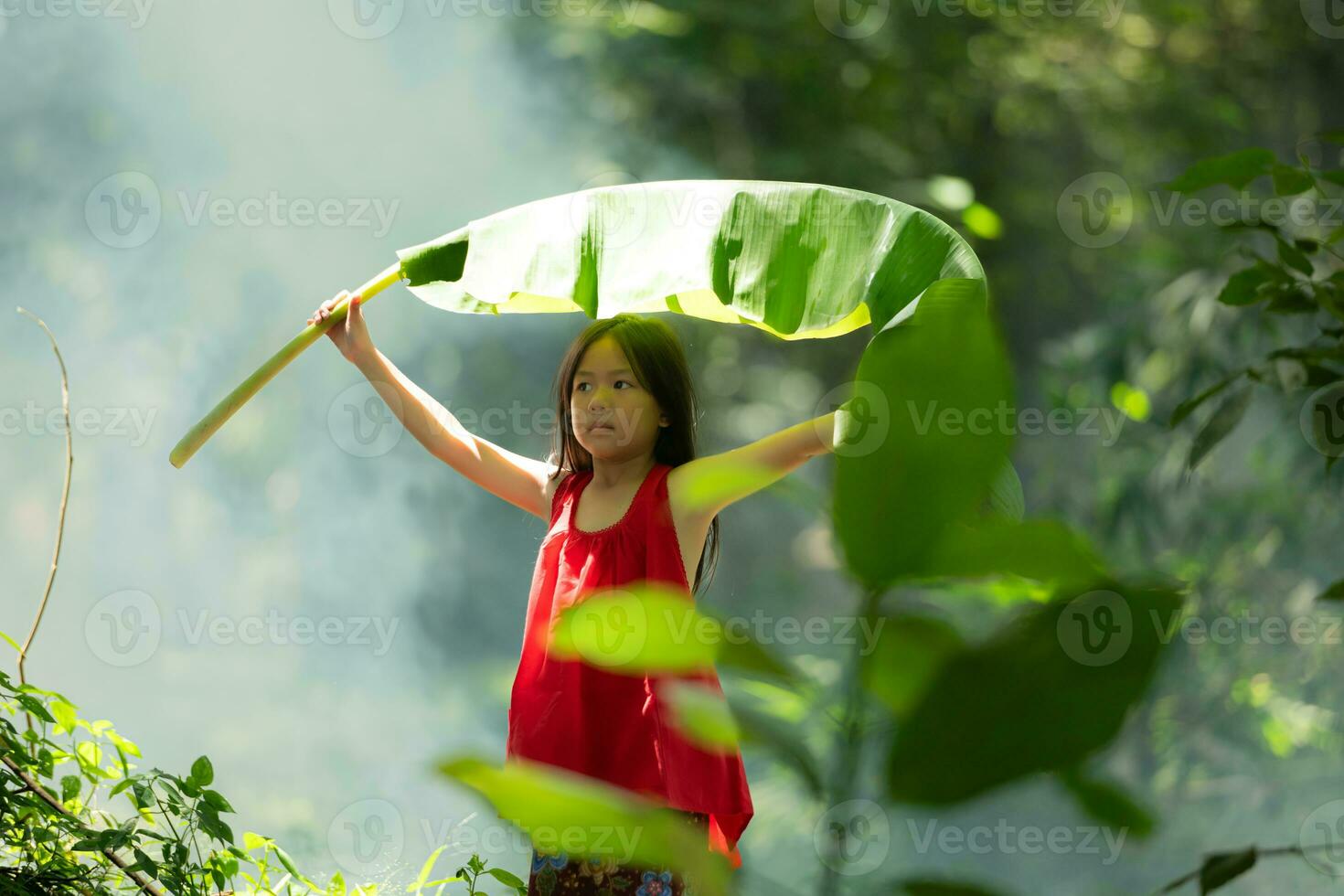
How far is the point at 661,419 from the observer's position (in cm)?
91

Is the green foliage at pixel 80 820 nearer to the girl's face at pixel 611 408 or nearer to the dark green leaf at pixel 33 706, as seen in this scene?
the dark green leaf at pixel 33 706

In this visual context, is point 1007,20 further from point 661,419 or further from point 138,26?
point 661,419

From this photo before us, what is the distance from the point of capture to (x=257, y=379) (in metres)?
0.86

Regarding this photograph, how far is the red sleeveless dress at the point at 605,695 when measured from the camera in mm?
808

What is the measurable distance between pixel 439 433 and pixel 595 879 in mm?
352

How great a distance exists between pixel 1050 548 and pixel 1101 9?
2489 mm

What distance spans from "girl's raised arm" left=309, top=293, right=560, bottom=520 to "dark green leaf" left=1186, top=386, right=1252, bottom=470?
0.56m

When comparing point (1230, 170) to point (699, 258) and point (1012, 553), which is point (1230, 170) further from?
point (699, 258)

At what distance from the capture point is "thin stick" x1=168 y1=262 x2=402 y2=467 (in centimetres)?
85

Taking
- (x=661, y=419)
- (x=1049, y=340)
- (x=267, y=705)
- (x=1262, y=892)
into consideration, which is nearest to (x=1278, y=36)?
(x=1049, y=340)

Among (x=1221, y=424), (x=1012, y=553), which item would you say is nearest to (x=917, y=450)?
(x=1012, y=553)

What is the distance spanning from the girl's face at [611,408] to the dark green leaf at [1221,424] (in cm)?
46

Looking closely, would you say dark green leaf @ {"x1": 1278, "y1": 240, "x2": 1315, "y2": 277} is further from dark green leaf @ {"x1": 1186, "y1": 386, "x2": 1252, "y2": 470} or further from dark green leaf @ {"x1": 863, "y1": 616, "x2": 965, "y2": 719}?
dark green leaf @ {"x1": 863, "y1": 616, "x2": 965, "y2": 719}

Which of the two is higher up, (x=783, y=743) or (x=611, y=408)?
(x=611, y=408)
